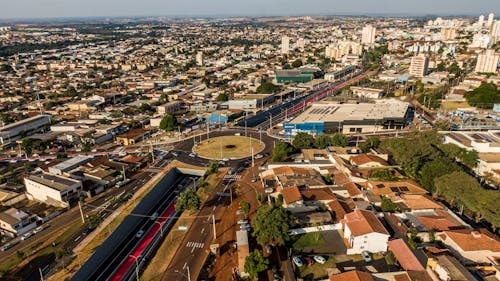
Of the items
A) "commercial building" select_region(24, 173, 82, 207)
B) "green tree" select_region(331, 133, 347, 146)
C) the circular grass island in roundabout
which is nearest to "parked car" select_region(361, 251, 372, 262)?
"green tree" select_region(331, 133, 347, 146)

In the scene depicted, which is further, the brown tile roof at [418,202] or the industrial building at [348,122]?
the industrial building at [348,122]

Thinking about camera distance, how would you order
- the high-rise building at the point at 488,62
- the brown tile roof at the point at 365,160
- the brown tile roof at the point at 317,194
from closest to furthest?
the brown tile roof at the point at 317,194
the brown tile roof at the point at 365,160
the high-rise building at the point at 488,62

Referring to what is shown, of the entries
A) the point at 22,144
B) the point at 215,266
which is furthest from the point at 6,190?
the point at 215,266

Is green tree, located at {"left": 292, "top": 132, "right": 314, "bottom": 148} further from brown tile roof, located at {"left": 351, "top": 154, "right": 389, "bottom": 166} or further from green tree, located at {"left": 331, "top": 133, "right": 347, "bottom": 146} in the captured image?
brown tile roof, located at {"left": 351, "top": 154, "right": 389, "bottom": 166}

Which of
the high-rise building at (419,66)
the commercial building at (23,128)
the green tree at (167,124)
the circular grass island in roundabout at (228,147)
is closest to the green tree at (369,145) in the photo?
the circular grass island in roundabout at (228,147)

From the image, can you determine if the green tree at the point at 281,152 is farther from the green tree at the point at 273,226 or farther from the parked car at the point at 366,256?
the parked car at the point at 366,256

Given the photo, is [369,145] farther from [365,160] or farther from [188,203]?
[188,203]

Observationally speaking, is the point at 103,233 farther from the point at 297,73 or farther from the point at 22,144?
the point at 297,73
